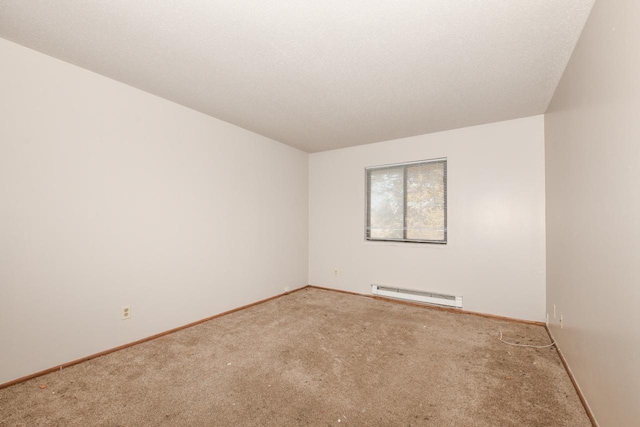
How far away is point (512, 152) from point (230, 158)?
11.9 feet

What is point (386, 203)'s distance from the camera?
438cm

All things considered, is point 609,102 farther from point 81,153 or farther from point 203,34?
point 81,153

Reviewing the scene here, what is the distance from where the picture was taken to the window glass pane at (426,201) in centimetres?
393

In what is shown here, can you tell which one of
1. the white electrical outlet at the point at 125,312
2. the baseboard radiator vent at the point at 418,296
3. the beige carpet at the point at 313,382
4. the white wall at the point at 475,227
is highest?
the white wall at the point at 475,227

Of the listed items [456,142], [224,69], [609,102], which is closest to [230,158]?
[224,69]

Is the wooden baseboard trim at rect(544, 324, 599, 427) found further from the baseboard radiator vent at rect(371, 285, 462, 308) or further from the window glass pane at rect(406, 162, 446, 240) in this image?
the window glass pane at rect(406, 162, 446, 240)

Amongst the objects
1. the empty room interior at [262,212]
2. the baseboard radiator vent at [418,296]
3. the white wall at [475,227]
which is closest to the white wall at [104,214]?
the empty room interior at [262,212]

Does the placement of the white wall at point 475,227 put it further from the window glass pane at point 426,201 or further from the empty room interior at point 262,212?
the window glass pane at point 426,201

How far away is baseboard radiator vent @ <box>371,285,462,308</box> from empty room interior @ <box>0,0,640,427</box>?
0.04 metres

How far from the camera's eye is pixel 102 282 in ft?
8.06

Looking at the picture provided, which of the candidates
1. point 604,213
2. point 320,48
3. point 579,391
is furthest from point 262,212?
point 579,391

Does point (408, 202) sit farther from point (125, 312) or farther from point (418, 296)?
point (125, 312)

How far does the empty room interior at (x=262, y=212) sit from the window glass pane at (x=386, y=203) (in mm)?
293

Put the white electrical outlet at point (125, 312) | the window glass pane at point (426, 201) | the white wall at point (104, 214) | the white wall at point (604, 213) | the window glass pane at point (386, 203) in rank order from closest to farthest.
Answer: the white wall at point (604, 213), the white wall at point (104, 214), the white electrical outlet at point (125, 312), the window glass pane at point (426, 201), the window glass pane at point (386, 203)
